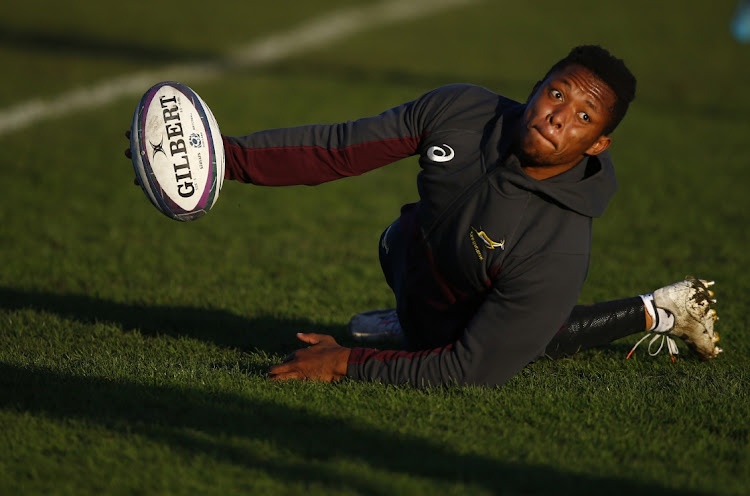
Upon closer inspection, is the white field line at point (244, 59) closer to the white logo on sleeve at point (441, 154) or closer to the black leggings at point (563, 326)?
the black leggings at point (563, 326)

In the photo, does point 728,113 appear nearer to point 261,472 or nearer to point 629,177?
point 629,177

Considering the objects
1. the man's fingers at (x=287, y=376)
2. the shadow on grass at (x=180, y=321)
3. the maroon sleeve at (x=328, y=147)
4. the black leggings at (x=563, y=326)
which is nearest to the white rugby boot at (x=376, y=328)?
the shadow on grass at (x=180, y=321)

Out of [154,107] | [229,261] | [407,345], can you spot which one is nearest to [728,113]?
[229,261]

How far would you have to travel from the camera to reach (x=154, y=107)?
442 cm

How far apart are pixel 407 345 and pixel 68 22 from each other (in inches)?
540

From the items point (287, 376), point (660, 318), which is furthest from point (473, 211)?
point (660, 318)

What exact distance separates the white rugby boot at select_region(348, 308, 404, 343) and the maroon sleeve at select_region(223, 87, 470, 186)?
4.52 feet

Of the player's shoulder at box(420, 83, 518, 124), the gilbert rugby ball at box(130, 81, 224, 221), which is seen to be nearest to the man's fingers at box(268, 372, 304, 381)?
the gilbert rugby ball at box(130, 81, 224, 221)

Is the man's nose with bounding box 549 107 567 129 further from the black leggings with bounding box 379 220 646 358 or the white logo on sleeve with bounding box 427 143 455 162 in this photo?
the black leggings with bounding box 379 220 646 358

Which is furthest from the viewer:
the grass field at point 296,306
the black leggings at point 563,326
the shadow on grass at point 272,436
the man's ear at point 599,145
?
the black leggings at point 563,326

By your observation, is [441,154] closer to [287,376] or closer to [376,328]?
[287,376]

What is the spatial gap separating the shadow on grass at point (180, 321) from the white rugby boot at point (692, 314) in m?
1.96

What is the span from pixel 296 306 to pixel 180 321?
85 centimetres

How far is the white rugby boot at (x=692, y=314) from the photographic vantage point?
5.30 metres
